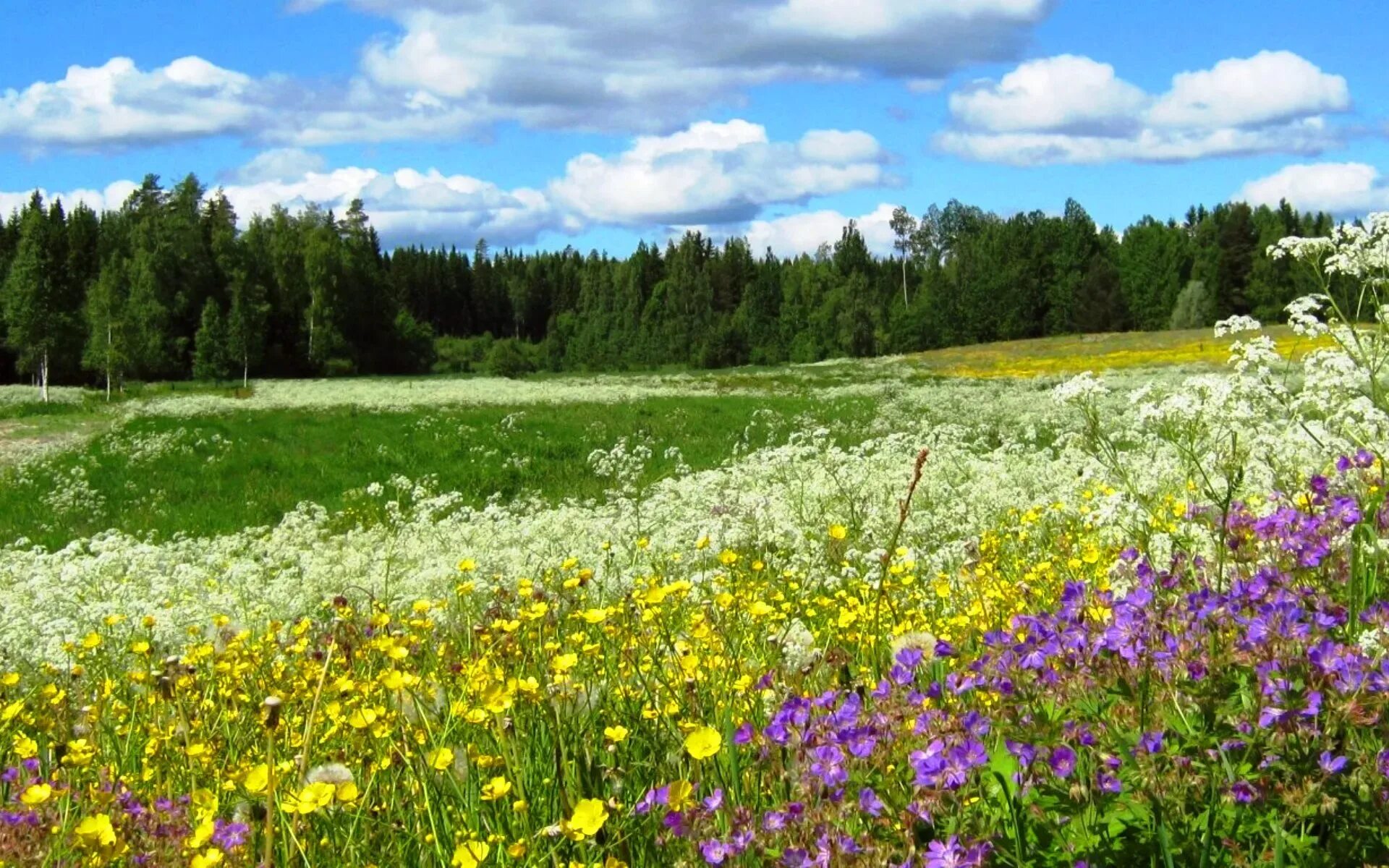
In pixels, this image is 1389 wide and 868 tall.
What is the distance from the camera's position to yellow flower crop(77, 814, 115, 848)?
2404mm

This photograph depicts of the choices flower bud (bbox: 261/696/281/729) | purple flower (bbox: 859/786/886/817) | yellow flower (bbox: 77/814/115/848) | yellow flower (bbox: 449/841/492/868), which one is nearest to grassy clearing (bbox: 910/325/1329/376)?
purple flower (bbox: 859/786/886/817)

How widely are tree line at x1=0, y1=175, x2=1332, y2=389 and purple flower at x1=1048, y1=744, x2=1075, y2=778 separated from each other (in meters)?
49.0

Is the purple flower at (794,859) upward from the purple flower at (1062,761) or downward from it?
downward

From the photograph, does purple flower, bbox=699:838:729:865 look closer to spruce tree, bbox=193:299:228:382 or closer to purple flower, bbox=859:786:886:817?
purple flower, bbox=859:786:886:817

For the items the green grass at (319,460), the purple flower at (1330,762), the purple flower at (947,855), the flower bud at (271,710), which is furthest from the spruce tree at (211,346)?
the purple flower at (1330,762)

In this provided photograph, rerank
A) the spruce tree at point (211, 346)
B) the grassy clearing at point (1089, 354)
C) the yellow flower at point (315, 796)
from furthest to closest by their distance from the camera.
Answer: the spruce tree at point (211, 346), the grassy clearing at point (1089, 354), the yellow flower at point (315, 796)

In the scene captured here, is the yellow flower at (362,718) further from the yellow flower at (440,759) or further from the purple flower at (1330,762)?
the purple flower at (1330,762)

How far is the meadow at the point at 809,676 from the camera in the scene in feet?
7.34

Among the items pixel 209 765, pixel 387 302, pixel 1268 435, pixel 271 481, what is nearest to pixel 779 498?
pixel 1268 435

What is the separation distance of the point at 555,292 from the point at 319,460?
4852 inches

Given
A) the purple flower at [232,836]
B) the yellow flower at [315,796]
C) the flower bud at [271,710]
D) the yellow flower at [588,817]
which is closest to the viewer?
the yellow flower at [588,817]

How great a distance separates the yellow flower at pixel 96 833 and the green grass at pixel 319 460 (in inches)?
452

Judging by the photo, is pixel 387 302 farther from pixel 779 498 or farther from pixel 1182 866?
pixel 1182 866

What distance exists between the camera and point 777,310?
11219cm
